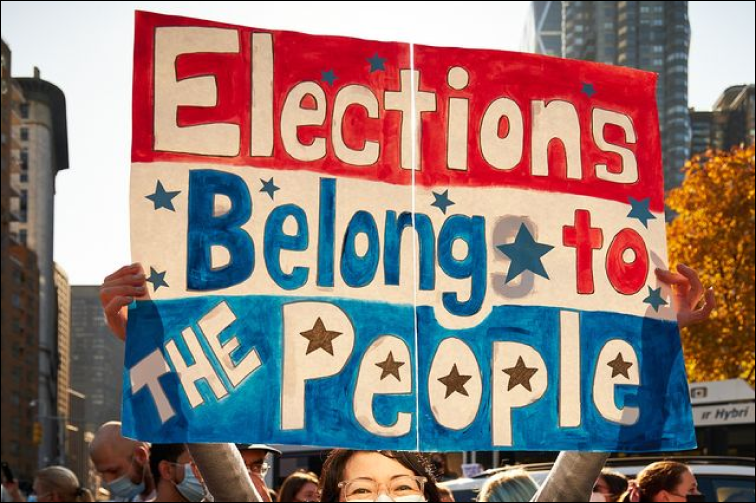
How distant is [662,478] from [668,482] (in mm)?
37

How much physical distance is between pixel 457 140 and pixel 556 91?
41 cm

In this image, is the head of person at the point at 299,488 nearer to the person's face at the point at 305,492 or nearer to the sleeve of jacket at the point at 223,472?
the person's face at the point at 305,492

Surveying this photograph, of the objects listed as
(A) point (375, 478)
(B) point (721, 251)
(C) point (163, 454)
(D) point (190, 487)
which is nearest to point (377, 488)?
(A) point (375, 478)

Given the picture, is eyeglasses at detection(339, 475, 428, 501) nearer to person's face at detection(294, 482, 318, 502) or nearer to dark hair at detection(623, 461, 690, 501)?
dark hair at detection(623, 461, 690, 501)

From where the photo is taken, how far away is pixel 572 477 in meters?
3.72

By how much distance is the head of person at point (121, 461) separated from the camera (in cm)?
614

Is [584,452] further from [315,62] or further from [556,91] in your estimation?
[315,62]

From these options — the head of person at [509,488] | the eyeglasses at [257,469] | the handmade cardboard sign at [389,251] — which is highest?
the handmade cardboard sign at [389,251]

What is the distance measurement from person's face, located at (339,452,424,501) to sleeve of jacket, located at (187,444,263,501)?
0.31 meters

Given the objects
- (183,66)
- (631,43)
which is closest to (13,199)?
(631,43)

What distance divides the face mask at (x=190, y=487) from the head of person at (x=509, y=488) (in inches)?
47.6

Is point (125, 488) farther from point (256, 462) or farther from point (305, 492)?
point (305, 492)

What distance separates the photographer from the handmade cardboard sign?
3.73 metres

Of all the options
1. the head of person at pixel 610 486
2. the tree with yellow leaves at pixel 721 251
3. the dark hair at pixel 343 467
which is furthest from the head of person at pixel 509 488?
the tree with yellow leaves at pixel 721 251
